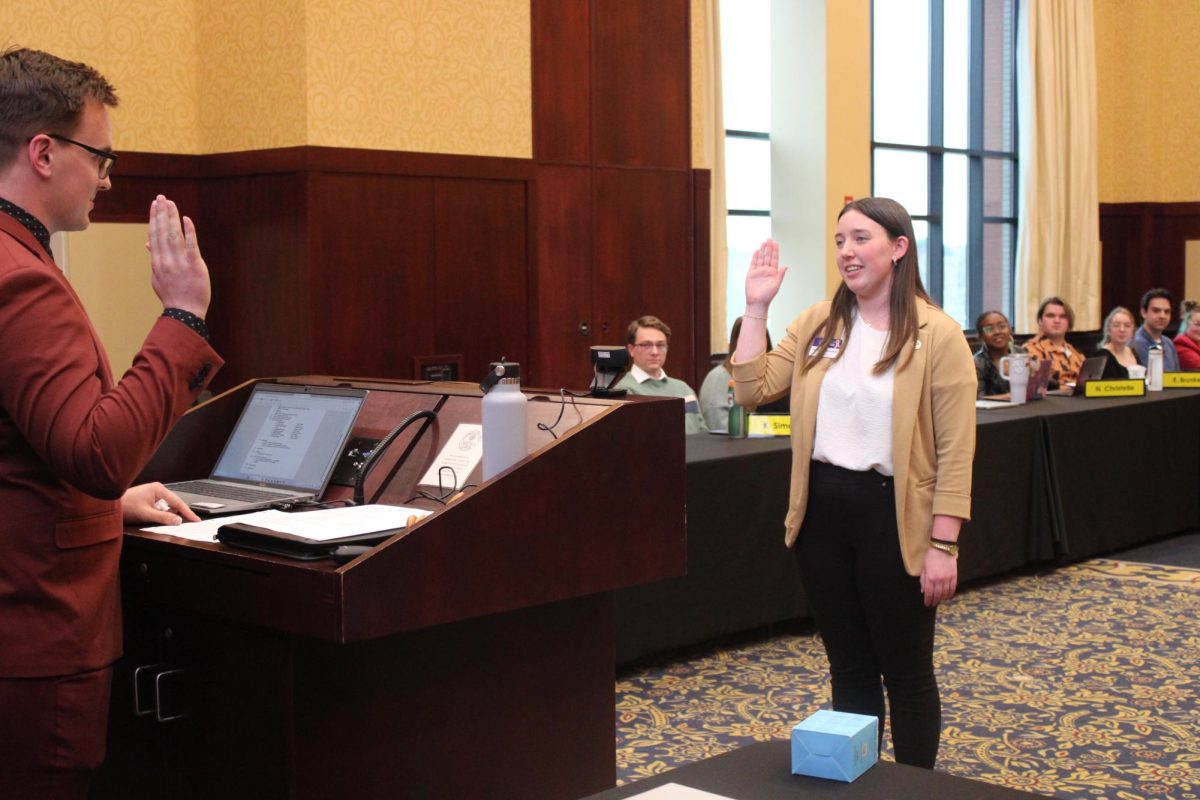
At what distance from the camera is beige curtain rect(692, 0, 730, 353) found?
27.4 ft

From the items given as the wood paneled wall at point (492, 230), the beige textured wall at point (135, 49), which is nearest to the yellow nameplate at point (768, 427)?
the wood paneled wall at point (492, 230)

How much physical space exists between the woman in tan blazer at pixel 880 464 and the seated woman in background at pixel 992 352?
15.2ft

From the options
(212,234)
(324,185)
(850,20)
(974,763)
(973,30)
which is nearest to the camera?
(974,763)

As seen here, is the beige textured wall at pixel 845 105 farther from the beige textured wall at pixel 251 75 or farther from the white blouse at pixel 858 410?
the white blouse at pixel 858 410

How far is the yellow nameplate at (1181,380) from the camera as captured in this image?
764 centimetres

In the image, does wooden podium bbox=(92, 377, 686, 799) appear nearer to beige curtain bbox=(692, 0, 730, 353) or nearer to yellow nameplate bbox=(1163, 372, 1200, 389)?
beige curtain bbox=(692, 0, 730, 353)

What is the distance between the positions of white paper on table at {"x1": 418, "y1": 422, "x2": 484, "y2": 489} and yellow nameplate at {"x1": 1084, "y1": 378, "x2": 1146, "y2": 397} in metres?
5.11

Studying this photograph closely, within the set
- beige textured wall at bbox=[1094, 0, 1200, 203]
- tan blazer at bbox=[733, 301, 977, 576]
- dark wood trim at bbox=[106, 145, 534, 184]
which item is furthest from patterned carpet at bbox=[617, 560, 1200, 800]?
beige textured wall at bbox=[1094, 0, 1200, 203]

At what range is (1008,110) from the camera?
1151 cm

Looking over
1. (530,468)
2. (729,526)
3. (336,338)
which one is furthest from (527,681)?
(336,338)

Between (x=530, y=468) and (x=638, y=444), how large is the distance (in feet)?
0.94

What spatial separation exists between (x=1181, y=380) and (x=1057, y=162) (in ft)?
13.9

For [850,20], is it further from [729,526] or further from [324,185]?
[729,526]

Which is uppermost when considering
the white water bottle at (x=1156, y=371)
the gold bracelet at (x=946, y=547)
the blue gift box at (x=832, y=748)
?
the white water bottle at (x=1156, y=371)
